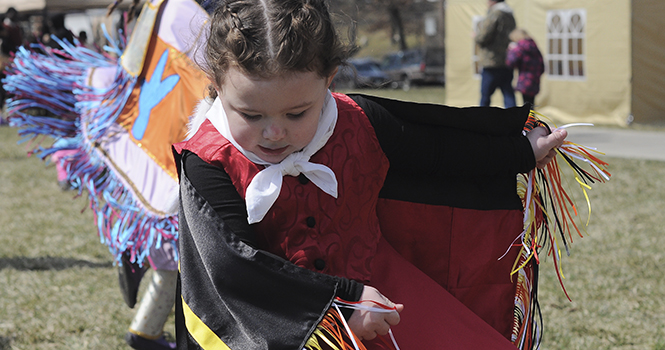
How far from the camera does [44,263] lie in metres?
4.22

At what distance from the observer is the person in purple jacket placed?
8086mm

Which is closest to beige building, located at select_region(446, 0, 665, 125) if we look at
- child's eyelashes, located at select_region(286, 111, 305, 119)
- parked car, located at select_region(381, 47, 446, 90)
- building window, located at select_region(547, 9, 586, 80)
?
building window, located at select_region(547, 9, 586, 80)

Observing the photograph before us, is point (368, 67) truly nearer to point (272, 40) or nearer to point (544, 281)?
point (544, 281)

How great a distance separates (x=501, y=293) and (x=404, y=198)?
39 cm

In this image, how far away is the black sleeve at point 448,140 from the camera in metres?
1.75

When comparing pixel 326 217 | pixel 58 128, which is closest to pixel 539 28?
pixel 58 128

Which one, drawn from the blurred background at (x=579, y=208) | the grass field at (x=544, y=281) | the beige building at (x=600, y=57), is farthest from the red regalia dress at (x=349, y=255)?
the beige building at (x=600, y=57)

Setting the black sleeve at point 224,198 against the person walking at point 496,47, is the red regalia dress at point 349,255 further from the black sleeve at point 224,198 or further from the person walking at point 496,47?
the person walking at point 496,47

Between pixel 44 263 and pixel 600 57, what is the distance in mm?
8560

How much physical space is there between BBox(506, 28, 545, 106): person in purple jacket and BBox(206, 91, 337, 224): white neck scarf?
22.7 ft

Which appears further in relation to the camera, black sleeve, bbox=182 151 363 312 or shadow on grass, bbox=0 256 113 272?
shadow on grass, bbox=0 256 113 272

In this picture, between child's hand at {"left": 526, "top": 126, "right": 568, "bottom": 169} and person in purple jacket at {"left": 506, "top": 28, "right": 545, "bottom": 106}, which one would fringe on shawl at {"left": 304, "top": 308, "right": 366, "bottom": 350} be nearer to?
child's hand at {"left": 526, "top": 126, "right": 568, "bottom": 169}

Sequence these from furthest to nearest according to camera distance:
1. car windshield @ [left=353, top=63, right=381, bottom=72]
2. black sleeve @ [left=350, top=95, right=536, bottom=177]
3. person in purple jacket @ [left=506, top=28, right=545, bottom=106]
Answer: car windshield @ [left=353, top=63, right=381, bottom=72] → person in purple jacket @ [left=506, top=28, right=545, bottom=106] → black sleeve @ [left=350, top=95, right=536, bottom=177]

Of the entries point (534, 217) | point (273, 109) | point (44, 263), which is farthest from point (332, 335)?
point (44, 263)
